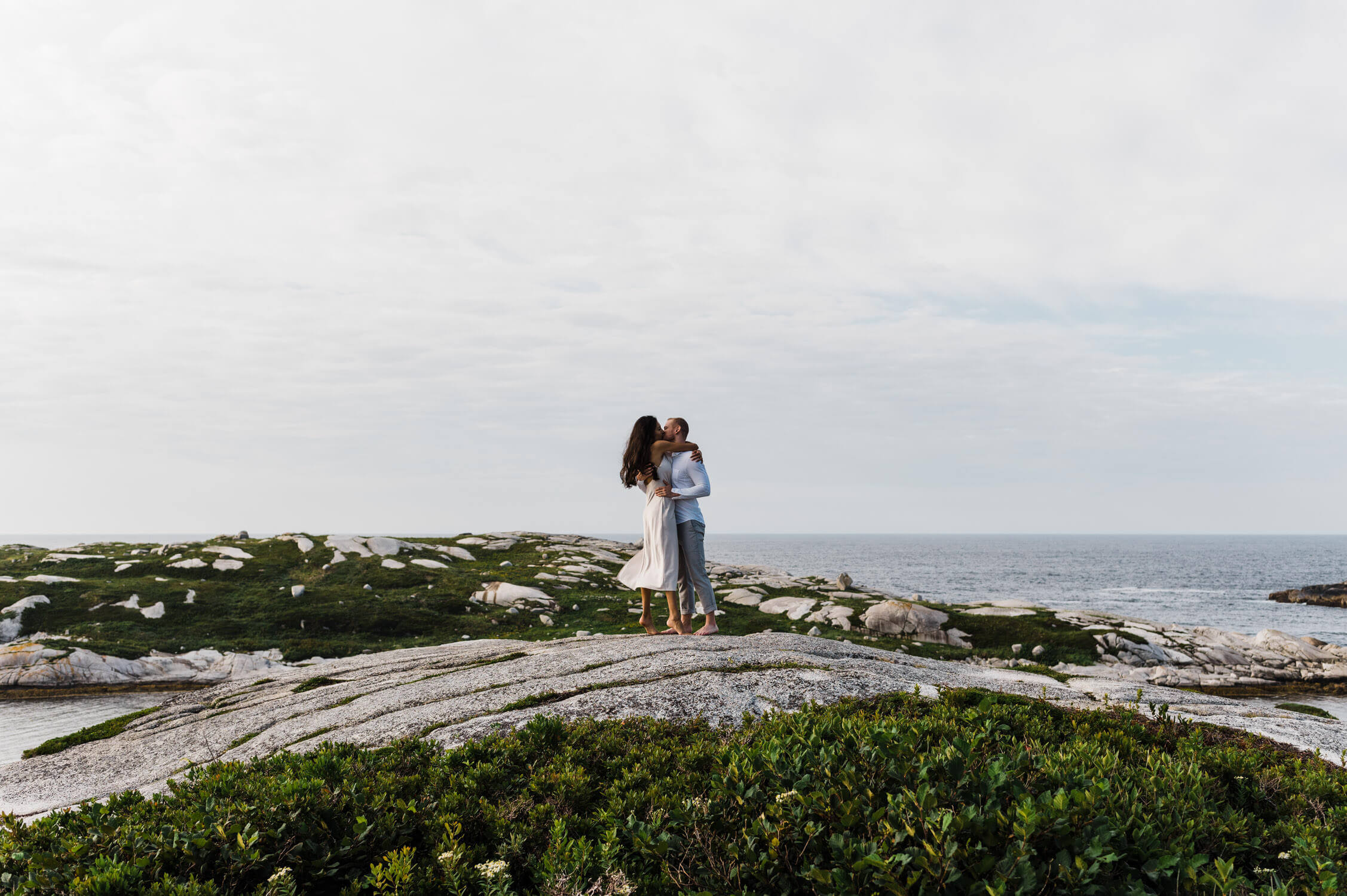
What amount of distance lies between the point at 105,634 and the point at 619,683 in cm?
3106

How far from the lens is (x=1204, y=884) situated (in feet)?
12.9

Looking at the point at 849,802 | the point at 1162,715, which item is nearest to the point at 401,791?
the point at 849,802

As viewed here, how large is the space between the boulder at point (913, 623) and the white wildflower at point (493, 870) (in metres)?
32.8

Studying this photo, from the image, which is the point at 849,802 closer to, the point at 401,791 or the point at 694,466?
the point at 401,791

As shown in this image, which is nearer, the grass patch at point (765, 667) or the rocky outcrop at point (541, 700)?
the rocky outcrop at point (541, 700)

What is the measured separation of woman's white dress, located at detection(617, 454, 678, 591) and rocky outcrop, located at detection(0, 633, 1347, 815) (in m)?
1.34

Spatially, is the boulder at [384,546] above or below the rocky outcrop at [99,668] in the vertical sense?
above

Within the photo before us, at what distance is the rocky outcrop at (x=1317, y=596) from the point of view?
88.2 m

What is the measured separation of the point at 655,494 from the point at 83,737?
575 inches

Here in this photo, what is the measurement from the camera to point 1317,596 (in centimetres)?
9112

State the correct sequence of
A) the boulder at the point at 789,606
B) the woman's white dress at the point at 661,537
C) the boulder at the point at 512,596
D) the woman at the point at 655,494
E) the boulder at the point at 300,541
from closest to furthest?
the woman at the point at 655,494 → the woman's white dress at the point at 661,537 → the boulder at the point at 789,606 → the boulder at the point at 512,596 → the boulder at the point at 300,541

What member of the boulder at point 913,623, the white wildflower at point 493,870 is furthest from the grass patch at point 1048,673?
the white wildflower at point 493,870

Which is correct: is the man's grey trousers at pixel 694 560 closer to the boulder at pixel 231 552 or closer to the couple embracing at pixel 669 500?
the couple embracing at pixel 669 500

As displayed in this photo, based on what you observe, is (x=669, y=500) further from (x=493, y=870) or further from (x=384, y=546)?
(x=384, y=546)
